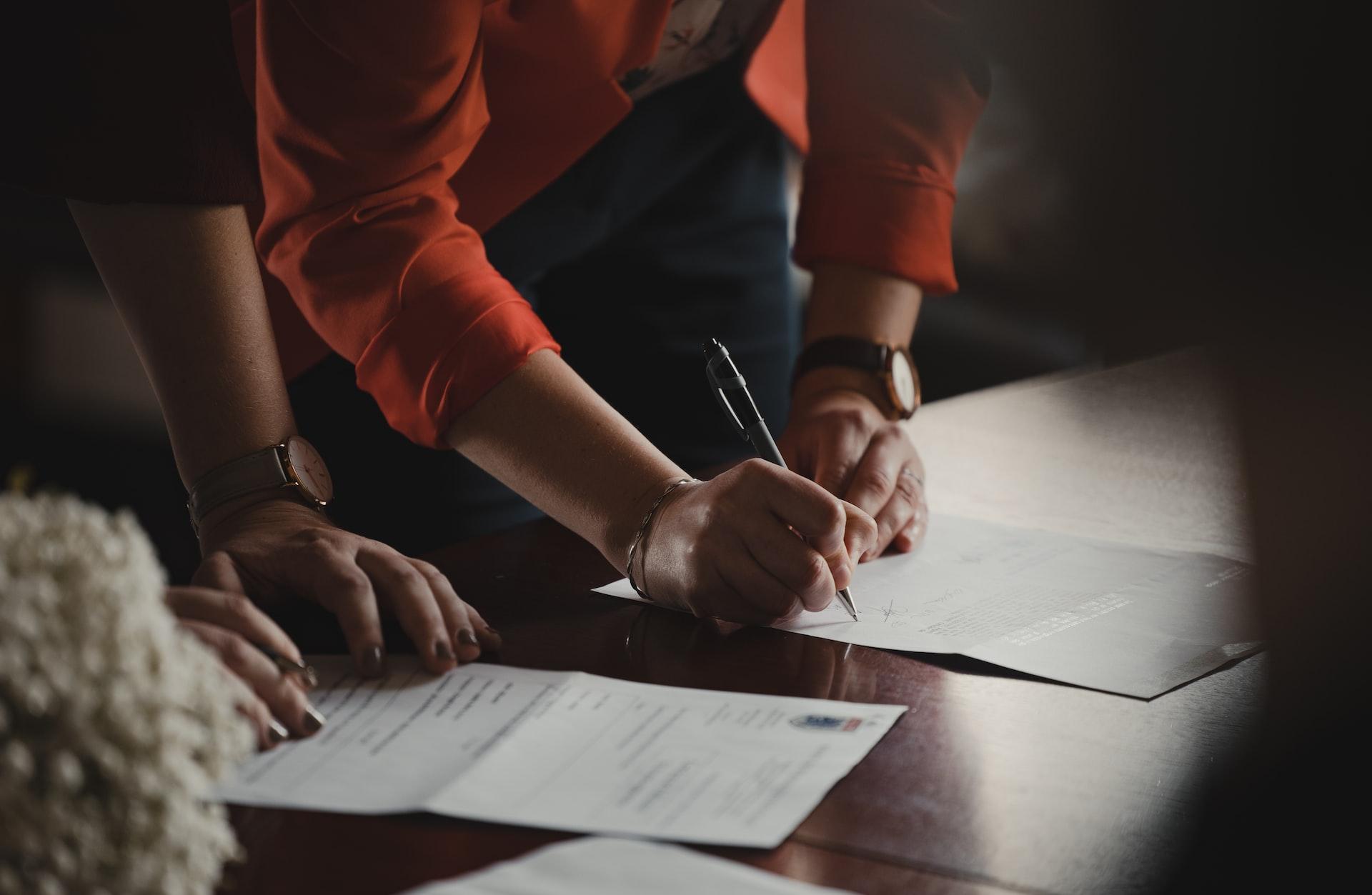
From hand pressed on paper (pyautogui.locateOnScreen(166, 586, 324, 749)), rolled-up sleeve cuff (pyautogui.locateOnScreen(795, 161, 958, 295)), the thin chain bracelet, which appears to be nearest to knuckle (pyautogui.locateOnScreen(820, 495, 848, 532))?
the thin chain bracelet

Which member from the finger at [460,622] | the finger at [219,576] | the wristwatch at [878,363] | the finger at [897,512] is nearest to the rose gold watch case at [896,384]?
the wristwatch at [878,363]

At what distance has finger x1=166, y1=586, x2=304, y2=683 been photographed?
26.7 inches

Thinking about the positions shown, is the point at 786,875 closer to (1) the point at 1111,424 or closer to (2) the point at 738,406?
(2) the point at 738,406

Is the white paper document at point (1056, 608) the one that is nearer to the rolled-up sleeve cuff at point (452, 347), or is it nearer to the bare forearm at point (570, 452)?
the bare forearm at point (570, 452)

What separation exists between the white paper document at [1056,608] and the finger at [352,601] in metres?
0.20

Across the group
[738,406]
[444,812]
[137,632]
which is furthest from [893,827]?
[738,406]

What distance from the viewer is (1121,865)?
0.54m

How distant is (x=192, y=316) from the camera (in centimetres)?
91

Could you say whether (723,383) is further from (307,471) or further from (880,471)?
(307,471)

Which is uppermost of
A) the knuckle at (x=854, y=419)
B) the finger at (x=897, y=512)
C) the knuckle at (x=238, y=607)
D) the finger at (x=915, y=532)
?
the knuckle at (x=238, y=607)

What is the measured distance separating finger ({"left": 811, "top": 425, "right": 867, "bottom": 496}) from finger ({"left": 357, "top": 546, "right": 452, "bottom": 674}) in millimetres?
397

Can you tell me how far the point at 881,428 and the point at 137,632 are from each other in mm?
785

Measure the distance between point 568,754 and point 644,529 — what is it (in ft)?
0.84

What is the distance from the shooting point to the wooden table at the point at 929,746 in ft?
1.79
